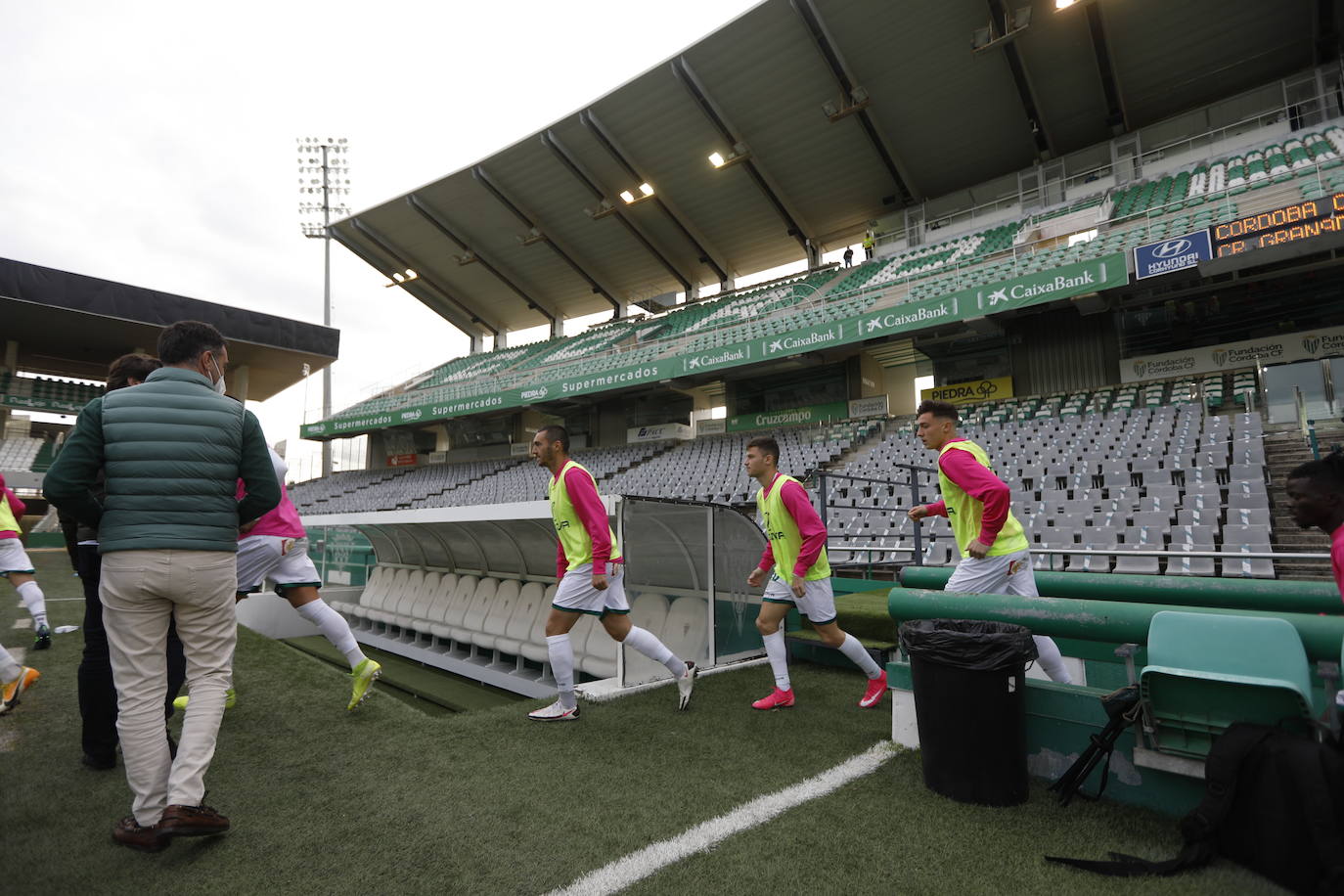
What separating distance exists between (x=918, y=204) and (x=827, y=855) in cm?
2139

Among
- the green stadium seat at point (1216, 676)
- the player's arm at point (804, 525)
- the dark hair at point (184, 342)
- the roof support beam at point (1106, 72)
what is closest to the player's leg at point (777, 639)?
the player's arm at point (804, 525)

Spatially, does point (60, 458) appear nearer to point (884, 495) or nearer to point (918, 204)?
point (884, 495)

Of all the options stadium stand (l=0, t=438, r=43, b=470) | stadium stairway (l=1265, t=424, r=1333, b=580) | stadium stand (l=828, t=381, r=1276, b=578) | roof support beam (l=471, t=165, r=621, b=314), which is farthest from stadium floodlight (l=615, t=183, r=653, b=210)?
stadium stand (l=0, t=438, r=43, b=470)

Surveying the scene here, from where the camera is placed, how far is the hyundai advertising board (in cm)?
1080

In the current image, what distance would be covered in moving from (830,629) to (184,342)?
356 centimetres

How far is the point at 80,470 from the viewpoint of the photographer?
7.18 feet

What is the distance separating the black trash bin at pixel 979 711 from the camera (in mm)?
2451

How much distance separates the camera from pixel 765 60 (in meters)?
17.6

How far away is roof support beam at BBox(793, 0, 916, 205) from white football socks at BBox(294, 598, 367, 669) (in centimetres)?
1771

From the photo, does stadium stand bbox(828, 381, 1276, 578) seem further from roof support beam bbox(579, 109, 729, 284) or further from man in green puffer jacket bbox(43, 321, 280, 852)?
roof support beam bbox(579, 109, 729, 284)

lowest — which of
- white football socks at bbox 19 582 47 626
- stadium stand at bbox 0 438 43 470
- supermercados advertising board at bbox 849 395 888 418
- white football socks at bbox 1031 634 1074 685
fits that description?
white football socks at bbox 1031 634 1074 685

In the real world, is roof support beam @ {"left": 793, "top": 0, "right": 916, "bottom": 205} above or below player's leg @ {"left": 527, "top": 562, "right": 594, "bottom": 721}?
above

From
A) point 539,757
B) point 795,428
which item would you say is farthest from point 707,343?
point 539,757

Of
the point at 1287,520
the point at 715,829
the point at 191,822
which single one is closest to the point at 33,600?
the point at 191,822
